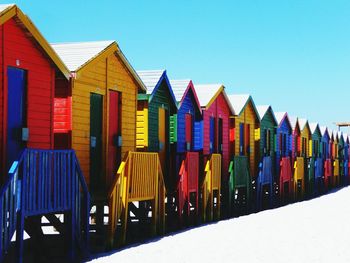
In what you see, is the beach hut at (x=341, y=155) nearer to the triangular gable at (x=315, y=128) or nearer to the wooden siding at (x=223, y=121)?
the triangular gable at (x=315, y=128)

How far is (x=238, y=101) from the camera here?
89.0 feet

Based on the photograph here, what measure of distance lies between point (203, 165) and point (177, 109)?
10.1 ft

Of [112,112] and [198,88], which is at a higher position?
[198,88]

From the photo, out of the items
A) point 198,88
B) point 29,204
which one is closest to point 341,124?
point 198,88

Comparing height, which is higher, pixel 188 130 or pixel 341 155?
pixel 188 130

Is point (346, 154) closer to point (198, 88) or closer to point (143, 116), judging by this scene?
point (198, 88)

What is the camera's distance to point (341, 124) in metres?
68.3

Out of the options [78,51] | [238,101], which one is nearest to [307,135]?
[238,101]

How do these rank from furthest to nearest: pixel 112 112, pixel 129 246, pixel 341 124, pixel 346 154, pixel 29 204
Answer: pixel 341 124
pixel 346 154
pixel 112 112
pixel 129 246
pixel 29 204

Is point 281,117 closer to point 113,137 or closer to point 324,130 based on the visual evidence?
point 324,130

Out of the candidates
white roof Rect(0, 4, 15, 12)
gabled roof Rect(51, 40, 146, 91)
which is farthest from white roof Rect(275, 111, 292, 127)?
white roof Rect(0, 4, 15, 12)

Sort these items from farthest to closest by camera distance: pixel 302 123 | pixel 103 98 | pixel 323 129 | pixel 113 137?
1. pixel 323 129
2. pixel 302 123
3. pixel 113 137
4. pixel 103 98

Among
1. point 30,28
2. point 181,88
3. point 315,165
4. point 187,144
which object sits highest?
point 30,28

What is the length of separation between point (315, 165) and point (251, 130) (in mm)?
10249
